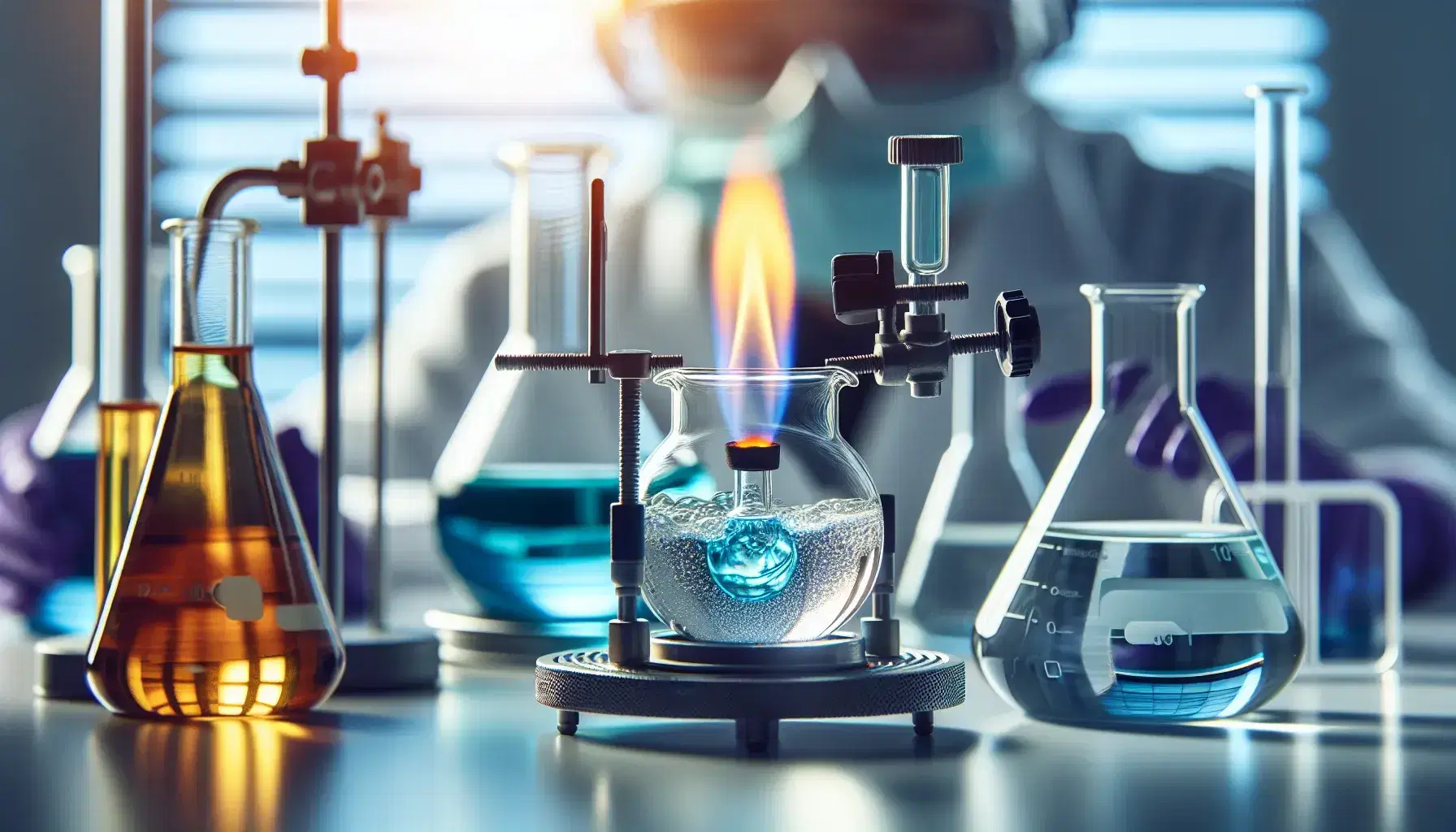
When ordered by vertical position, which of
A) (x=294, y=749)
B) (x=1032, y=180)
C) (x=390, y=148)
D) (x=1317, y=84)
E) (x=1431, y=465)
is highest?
(x=1317, y=84)

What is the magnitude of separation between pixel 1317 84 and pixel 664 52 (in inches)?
33.1

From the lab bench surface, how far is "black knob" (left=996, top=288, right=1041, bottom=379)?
0.57 feet

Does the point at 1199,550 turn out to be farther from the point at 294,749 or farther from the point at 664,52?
the point at 664,52

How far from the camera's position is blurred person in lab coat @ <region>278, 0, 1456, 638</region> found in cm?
174

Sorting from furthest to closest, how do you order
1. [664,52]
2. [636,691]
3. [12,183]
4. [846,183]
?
1. [12,183]
2. [846,183]
3. [664,52]
4. [636,691]

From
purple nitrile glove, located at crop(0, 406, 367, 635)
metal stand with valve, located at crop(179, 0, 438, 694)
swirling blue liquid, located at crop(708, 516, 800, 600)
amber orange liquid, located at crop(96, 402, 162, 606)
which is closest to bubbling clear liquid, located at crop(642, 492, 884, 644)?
swirling blue liquid, located at crop(708, 516, 800, 600)

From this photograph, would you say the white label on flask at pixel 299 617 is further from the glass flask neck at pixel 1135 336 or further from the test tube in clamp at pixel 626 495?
the glass flask neck at pixel 1135 336

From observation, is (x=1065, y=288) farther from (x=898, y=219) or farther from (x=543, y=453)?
(x=543, y=453)

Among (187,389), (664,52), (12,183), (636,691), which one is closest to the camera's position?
(636,691)

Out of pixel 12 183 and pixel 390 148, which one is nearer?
pixel 390 148

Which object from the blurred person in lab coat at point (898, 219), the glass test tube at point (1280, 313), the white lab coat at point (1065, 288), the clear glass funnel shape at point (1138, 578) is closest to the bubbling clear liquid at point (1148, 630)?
the clear glass funnel shape at point (1138, 578)

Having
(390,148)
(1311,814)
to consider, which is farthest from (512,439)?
(1311,814)

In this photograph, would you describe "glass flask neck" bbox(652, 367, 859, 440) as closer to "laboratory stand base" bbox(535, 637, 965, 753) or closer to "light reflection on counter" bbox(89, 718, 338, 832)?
"laboratory stand base" bbox(535, 637, 965, 753)

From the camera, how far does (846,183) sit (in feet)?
6.29
